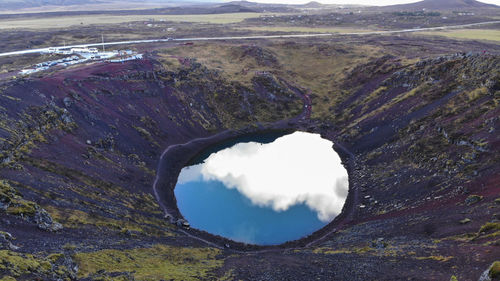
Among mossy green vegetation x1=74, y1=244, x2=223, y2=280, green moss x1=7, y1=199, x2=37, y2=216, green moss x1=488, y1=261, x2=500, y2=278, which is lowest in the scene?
mossy green vegetation x1=74, y1=244, x2=223, y2=280

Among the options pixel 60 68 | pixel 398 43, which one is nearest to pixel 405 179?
pixel 60 68

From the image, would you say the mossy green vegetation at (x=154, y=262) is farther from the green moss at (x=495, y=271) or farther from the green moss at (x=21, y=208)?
the green moss at (x=495, y=271)

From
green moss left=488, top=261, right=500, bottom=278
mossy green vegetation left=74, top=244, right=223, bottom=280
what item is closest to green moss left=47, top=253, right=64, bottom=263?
mossy green vegetation left=74, top=244, right=223, bottom=280

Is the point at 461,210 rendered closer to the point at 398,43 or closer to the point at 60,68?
the point at 60,68

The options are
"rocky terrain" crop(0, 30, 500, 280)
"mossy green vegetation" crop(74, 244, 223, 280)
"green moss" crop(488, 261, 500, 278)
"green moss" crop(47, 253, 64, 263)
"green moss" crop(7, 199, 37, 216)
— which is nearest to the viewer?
"green moss" crop(488, 261, 500, 278)

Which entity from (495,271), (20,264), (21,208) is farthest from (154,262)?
(495,271)

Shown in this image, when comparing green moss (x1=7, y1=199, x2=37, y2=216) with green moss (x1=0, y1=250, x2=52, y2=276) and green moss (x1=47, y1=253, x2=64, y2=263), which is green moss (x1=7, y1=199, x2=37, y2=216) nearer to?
green moss (x1=47, y1=253, x2=64, y2=263)
